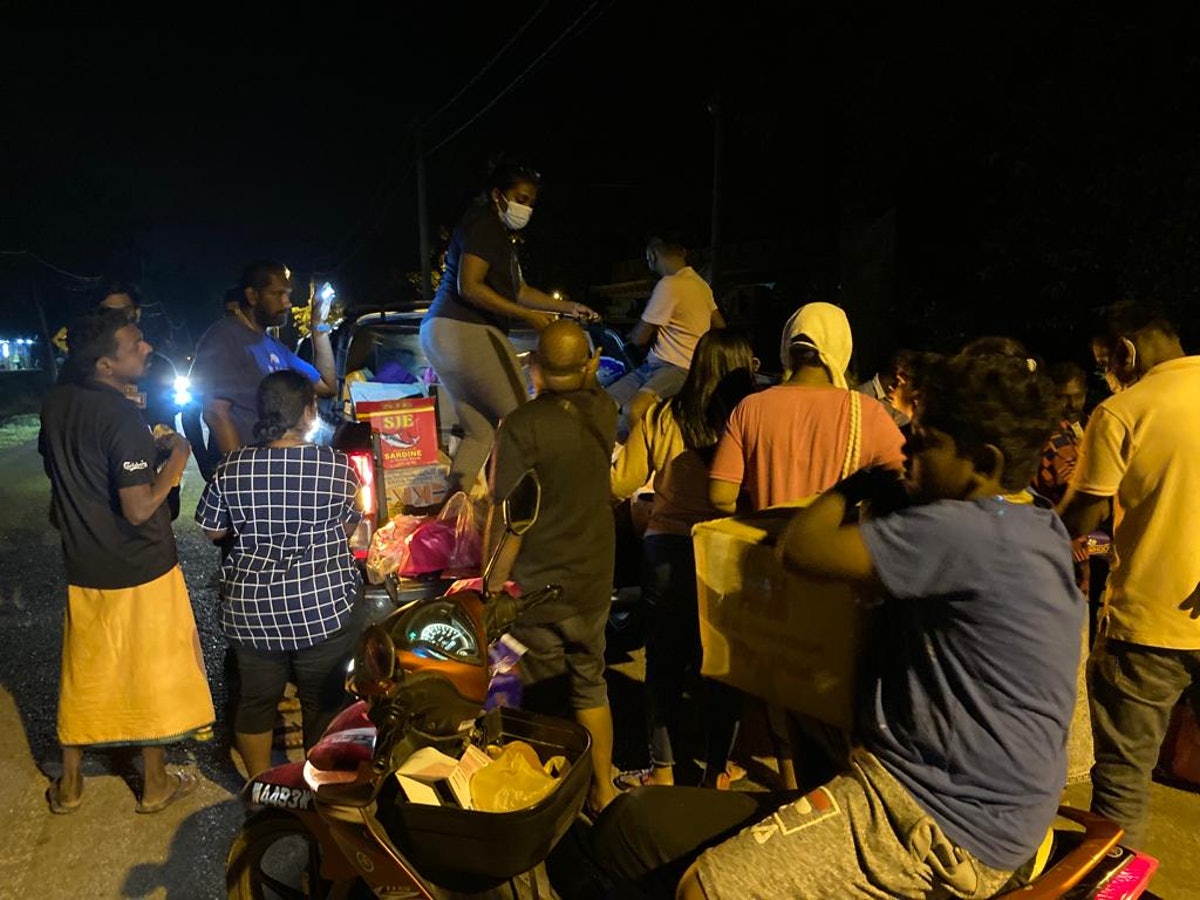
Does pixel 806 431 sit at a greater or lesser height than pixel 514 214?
lesser

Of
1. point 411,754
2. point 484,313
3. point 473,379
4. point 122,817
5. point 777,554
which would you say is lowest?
point 122,817

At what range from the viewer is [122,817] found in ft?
11.8

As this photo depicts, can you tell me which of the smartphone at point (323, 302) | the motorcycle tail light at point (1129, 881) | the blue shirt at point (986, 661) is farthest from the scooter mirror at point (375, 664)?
the smartphone at point (323, 302)

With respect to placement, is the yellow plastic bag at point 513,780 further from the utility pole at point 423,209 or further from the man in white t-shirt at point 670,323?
the utility pole at point 423,209

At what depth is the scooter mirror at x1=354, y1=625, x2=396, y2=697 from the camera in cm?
185

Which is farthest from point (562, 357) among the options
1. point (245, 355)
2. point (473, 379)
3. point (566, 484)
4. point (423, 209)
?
point (423, 209)

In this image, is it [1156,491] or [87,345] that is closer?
[1156,491]

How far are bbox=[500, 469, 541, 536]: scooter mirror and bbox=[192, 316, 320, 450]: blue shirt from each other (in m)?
2.69

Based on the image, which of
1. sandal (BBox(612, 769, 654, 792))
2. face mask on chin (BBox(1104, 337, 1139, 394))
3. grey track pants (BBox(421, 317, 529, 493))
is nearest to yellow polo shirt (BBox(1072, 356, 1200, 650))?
face mask on chin (BBox(1104, 337, 1139, 394))

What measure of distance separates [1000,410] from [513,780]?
1.37m

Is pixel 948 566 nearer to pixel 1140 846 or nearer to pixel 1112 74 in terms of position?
pixel 1140 846

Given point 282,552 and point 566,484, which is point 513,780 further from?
point 282,552

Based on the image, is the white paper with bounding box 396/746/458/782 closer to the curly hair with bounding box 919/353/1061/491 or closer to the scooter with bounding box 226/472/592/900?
the scooter with bounding box 226/472/592/900

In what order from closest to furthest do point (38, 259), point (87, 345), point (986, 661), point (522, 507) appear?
point (986, 661) < point (522, 507) < point (87, 345) < point (38, 259)
